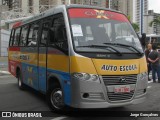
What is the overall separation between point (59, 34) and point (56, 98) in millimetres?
1543

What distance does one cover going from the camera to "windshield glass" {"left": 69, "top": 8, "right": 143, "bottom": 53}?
24.3 ft

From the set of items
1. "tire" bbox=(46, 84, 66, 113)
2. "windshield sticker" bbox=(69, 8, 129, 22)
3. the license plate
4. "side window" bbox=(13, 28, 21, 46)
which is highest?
"windshield sticker" bbox=(69, 8, 129, 22)

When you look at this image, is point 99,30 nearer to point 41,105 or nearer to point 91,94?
point 91,94

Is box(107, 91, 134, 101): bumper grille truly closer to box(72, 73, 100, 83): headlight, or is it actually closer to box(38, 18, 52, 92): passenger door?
box(72, 73, 100, 83): headlight

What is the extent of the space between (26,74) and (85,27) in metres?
4.03

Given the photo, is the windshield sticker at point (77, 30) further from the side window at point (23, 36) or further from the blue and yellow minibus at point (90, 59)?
the side window at point (23, 36)

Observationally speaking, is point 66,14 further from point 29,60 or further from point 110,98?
point 29,60

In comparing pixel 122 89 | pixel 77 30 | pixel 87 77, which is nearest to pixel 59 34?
pixel 77 30

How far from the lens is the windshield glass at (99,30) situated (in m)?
7.39

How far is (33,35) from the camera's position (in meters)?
10.1

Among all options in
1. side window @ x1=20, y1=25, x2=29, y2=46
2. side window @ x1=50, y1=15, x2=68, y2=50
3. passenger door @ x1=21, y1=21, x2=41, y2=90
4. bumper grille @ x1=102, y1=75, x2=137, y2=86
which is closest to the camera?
bumper grille @ x1=102, y1=75, x2=137, y2=86

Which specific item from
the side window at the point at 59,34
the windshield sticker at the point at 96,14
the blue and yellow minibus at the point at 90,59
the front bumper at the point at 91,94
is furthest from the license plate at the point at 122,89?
the windshield sticker at the point at 96,14

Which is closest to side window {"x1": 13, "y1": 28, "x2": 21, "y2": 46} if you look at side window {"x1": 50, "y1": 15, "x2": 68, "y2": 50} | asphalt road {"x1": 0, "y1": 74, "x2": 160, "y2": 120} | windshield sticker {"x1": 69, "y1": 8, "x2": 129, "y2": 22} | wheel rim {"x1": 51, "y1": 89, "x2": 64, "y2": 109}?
asphalt road {"x1": 0, "y1": 74, "x2": 160, "y2": 120}

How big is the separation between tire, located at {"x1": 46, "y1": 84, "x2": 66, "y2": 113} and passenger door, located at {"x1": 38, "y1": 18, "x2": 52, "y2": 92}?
64 cm
